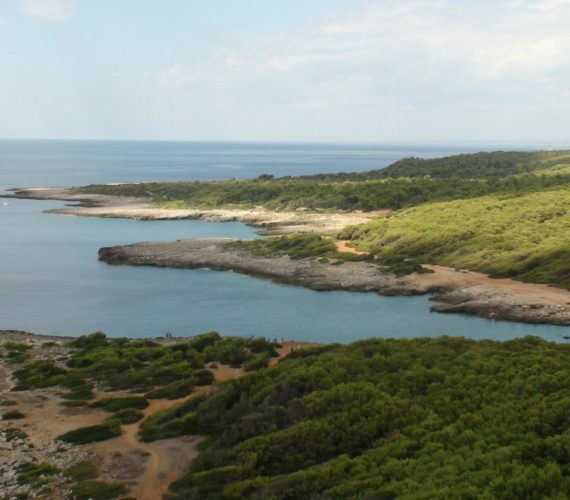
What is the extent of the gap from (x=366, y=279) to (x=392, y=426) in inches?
1554

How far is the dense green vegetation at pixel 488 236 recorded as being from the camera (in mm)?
60188

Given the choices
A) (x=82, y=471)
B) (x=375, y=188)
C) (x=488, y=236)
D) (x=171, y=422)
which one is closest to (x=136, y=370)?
(x=171, y=422)

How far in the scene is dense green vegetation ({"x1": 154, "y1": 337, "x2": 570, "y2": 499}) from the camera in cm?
1708

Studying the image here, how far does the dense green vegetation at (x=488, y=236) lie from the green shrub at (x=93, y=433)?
40660 mm

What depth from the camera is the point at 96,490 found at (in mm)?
21422

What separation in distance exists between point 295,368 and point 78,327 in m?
27.1

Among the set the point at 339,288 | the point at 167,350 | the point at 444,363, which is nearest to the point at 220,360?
the point at 167,350

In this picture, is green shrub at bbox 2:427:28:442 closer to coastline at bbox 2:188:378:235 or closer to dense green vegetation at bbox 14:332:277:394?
dense green vegetation at bbox 14:332:277:394

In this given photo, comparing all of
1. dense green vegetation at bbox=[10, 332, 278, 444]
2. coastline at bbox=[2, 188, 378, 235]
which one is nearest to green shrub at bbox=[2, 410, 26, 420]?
dense green vegetation at bbox=[10, 332, 278, 444]

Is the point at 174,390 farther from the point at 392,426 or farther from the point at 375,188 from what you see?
the point at 375,188

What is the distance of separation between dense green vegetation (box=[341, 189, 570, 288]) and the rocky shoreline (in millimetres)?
2789

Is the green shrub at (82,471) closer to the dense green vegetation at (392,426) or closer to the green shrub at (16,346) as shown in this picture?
the dense green vegetation at (392,426)

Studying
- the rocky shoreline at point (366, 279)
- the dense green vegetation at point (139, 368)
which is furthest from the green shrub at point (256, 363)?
the rocky shoreline at point (366, 279)

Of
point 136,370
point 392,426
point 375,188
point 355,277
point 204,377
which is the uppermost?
point 375,188
